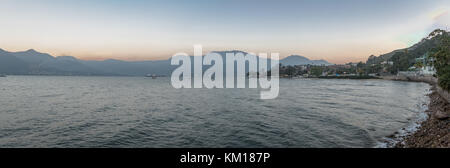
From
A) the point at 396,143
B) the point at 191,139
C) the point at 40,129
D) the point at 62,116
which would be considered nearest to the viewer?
the point at 396,143

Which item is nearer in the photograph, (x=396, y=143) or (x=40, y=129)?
(x=396, y=143)

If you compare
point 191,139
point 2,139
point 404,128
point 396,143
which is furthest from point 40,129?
point 404,128

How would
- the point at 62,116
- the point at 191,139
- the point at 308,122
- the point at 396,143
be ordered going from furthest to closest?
the point at 62,116 → the point at 308,122 → the point at 191,139 → the point at 396,143

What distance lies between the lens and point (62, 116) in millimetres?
24422
